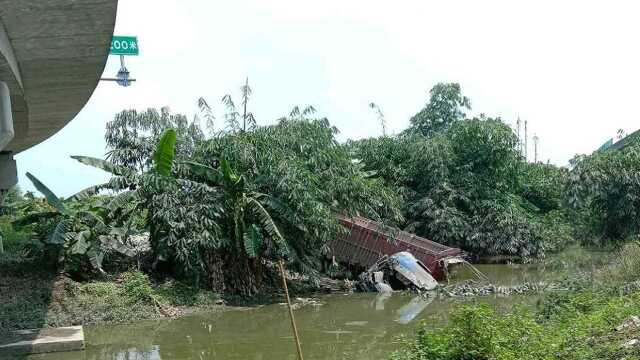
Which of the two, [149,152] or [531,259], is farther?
[531,259]

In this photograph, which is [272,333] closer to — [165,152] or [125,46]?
[165,152]

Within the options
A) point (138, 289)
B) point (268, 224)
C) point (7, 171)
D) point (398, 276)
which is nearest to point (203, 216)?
point (268, 224)

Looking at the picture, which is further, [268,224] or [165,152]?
[268,224]

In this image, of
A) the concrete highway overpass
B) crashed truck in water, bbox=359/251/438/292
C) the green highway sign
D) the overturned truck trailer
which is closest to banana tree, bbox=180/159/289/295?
crashed truck in water, bbox=359/251/438/292

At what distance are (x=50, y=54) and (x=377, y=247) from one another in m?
14.5

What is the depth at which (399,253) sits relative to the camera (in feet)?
63.3

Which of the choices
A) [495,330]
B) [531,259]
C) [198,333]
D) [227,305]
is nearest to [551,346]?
[495,330]

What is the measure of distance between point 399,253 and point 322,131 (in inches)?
170

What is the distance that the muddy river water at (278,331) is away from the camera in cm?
1143

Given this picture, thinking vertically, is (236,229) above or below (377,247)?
above

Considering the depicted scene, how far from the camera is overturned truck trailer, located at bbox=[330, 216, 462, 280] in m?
20.3

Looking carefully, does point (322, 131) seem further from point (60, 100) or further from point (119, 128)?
point (119, 128)

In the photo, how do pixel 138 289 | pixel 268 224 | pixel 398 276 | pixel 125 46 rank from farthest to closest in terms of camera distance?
pixel 398 276
pixel 268 224
pixel 138 289
pixel 125 46

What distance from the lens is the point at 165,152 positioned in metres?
15.3
